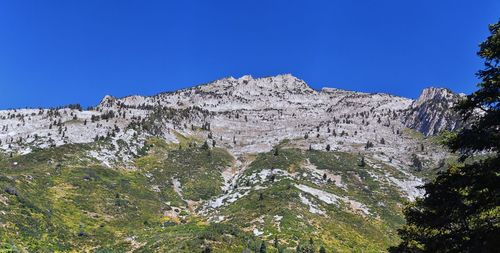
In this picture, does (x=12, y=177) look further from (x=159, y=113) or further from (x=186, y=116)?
(x=186, y=116)

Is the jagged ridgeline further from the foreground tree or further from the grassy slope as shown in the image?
the foreground tree

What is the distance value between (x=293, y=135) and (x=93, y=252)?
122 meters

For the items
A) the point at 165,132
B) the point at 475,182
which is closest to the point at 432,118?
the point at 165,132

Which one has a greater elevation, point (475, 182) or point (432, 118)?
point (432, 118)

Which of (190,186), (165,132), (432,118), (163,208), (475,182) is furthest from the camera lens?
(432,118)

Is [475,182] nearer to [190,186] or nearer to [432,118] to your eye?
[190,186]

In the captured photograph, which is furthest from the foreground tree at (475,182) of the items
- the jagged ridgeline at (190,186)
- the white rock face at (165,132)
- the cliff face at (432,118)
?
the cliff face at (432,118)

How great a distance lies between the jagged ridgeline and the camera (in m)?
55.4

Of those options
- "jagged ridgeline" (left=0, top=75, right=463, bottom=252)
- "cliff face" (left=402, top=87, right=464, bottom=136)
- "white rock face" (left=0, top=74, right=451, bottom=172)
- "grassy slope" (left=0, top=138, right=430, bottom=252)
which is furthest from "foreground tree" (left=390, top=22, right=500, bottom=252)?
"cliff face" (left=402, top=87, right=464, bottom=136)

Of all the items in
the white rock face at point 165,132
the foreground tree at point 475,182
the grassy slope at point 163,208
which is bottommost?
the foreground tree at point 475,182

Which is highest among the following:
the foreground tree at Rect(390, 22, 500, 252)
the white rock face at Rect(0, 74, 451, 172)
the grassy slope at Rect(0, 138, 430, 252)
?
the white rock face at Rect(0, 74, 451, 172)

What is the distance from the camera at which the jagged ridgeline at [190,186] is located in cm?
5538

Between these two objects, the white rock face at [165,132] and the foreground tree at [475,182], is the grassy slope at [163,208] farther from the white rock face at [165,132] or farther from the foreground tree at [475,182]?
the foreground tree at [475,182]

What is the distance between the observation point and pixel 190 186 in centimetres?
9406
